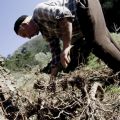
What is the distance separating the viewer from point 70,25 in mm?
4062

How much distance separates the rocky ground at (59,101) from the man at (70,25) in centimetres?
32

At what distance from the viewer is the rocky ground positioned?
3.79m

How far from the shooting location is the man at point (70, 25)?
160 inches

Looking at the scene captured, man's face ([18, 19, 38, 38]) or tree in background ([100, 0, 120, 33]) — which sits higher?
man's face ([18, 19, 38, 38])

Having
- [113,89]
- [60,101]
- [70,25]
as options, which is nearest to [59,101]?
[60,101]

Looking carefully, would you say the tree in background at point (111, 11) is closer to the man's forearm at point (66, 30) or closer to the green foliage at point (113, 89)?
the green foliage at point (113, 89)

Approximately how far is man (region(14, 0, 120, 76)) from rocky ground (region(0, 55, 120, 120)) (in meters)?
0.32

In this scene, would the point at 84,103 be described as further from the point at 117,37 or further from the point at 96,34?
the point at 117,37

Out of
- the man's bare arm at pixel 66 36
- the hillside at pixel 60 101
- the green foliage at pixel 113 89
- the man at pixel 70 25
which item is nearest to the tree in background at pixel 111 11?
the green foliage at pixel 113 89

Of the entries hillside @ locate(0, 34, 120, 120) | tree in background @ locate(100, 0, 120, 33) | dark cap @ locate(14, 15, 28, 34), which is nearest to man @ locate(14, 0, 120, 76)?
dark cap @ locate(14, 15, 28, 34)

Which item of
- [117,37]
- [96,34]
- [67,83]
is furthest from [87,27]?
[117,37]

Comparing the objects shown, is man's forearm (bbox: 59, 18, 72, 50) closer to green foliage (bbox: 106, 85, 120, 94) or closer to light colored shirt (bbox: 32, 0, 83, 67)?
light colored shirt (bbox: 32, 0, 83, 67)

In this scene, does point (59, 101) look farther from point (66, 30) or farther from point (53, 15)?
point (53, 15)

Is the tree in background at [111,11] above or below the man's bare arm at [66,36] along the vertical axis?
below
